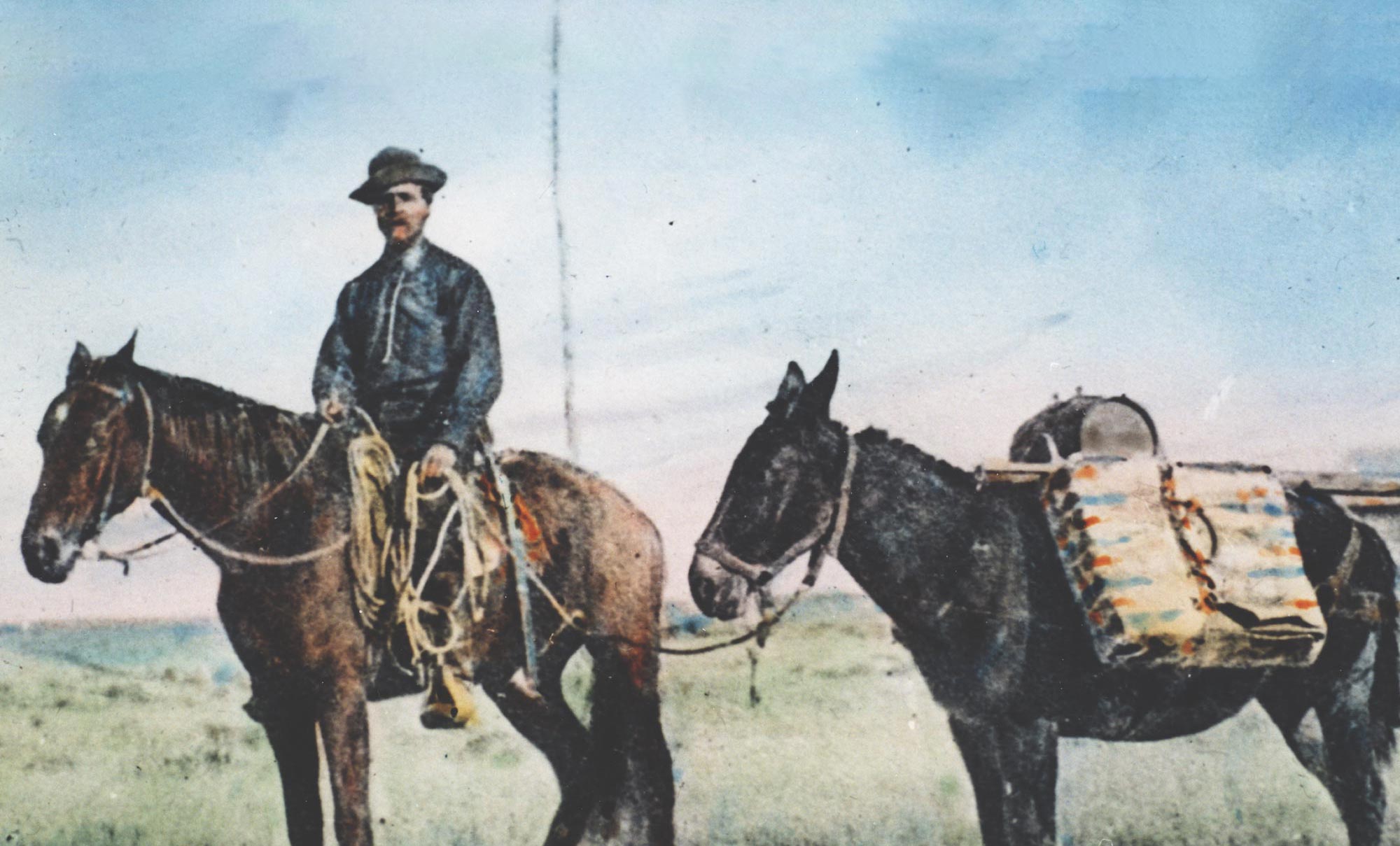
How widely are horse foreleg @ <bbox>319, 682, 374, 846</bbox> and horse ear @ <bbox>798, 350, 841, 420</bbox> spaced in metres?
2.47

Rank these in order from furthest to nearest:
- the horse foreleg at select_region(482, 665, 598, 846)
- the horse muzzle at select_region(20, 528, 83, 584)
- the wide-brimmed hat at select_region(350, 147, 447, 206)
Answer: the wide-brimmed hat at select_region(350, 147, 447, 206)
the horse foreleg at select_region(482, 665, 598, 846)
the horse muzzle at select_region(20, 528, 83, 584)

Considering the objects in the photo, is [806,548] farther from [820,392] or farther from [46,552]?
[46,552]

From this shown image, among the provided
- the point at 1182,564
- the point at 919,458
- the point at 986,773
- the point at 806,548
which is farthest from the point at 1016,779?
the point at 919,458

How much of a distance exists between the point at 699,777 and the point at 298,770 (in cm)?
229

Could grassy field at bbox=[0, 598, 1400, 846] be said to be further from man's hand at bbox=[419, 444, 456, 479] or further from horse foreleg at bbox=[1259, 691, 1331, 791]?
man's hand at bbox=[419, 444, 456, 479]

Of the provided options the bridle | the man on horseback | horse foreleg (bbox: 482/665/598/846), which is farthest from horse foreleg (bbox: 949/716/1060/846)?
the bridle

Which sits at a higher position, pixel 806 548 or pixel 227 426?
pixel 227 426

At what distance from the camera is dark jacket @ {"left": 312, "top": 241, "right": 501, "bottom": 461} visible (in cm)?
581

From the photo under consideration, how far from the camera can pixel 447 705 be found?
540 cm

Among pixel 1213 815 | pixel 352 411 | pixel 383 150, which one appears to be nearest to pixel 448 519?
pixel 352 411

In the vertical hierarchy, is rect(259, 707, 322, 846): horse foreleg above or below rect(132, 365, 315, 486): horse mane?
below

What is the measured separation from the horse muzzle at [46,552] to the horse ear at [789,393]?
122 inches

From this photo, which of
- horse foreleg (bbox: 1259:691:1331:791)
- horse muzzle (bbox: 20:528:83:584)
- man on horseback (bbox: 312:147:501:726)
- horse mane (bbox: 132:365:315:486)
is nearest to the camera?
horse muzzle (bbox: 20:528:83:584)

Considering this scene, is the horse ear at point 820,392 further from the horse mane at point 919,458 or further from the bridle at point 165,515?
the bridle at point 165,515
